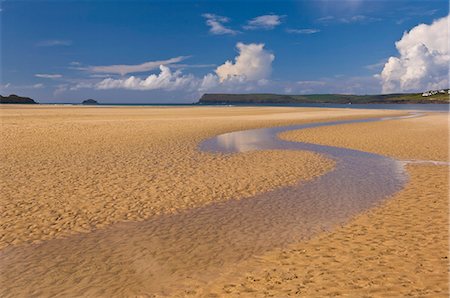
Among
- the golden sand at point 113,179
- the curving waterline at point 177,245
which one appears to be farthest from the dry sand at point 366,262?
the golden sand at point 113,179

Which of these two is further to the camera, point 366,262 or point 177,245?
point 177,245

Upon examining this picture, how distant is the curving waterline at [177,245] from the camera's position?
8172mm

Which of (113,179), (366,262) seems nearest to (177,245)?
(366,262)

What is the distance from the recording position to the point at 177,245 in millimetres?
10266

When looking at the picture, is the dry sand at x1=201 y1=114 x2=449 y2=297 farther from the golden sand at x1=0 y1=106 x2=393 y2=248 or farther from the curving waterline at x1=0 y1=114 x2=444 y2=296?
the golden sand at x1=0 y1=106 x2=393 y2=248

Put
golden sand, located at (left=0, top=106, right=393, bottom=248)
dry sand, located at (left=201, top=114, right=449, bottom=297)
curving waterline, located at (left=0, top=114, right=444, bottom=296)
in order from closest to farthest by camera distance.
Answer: dry sand, located at (left=201, top=114, right=449, bottom=297) → curving waterline, located at (left=0, top=114, right=444, bottom=296) → golden sand, located at (left=0, top=106, right=393, bottom=248)

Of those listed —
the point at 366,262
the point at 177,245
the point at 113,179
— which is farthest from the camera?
the point at 113,179

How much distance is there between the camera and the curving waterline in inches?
322

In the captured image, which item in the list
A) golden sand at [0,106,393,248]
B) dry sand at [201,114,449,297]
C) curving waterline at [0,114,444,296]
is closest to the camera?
dry sand at [201,114,449,297]

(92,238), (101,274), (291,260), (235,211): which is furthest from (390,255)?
(92,238)

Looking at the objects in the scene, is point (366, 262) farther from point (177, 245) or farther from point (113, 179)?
point (113, 179)

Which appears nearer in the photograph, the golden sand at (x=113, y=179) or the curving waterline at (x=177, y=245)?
the curving waterline at (x=177, y=245)

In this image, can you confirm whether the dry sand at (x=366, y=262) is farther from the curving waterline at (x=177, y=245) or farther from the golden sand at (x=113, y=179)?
the golden sand at (x=113, y=179)

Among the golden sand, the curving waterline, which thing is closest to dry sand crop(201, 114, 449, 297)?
the curving waterline
